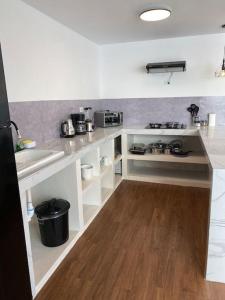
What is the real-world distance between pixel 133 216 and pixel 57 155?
1197 millimetres

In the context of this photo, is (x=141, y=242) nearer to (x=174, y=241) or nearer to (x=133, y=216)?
(x=174, y=241)

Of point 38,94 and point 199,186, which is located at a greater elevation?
point 38,94

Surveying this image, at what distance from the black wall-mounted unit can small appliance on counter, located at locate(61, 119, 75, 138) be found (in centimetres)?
153

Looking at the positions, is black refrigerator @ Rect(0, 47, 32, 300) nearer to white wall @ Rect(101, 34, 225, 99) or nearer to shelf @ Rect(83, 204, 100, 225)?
shelf @ Rect(83, 204, 100, 225)

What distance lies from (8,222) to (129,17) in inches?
94.3

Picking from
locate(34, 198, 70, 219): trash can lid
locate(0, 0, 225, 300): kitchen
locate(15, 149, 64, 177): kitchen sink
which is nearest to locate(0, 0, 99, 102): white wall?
locate(0, 0, 225, 300): kitchen

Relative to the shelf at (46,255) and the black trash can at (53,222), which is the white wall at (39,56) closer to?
the black trash can at (53,222)

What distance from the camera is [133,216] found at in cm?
255

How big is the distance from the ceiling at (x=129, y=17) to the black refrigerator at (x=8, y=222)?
164 centimetres

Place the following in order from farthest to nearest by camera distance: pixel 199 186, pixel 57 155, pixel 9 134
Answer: pixel 199 186 < pixel 57 155 < pixel 9 134

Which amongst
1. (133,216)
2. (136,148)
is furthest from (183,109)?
(133,216)

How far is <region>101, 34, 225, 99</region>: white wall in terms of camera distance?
3363mm

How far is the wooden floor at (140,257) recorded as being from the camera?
1.56 metres

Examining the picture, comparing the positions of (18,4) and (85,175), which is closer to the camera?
(18,4)
